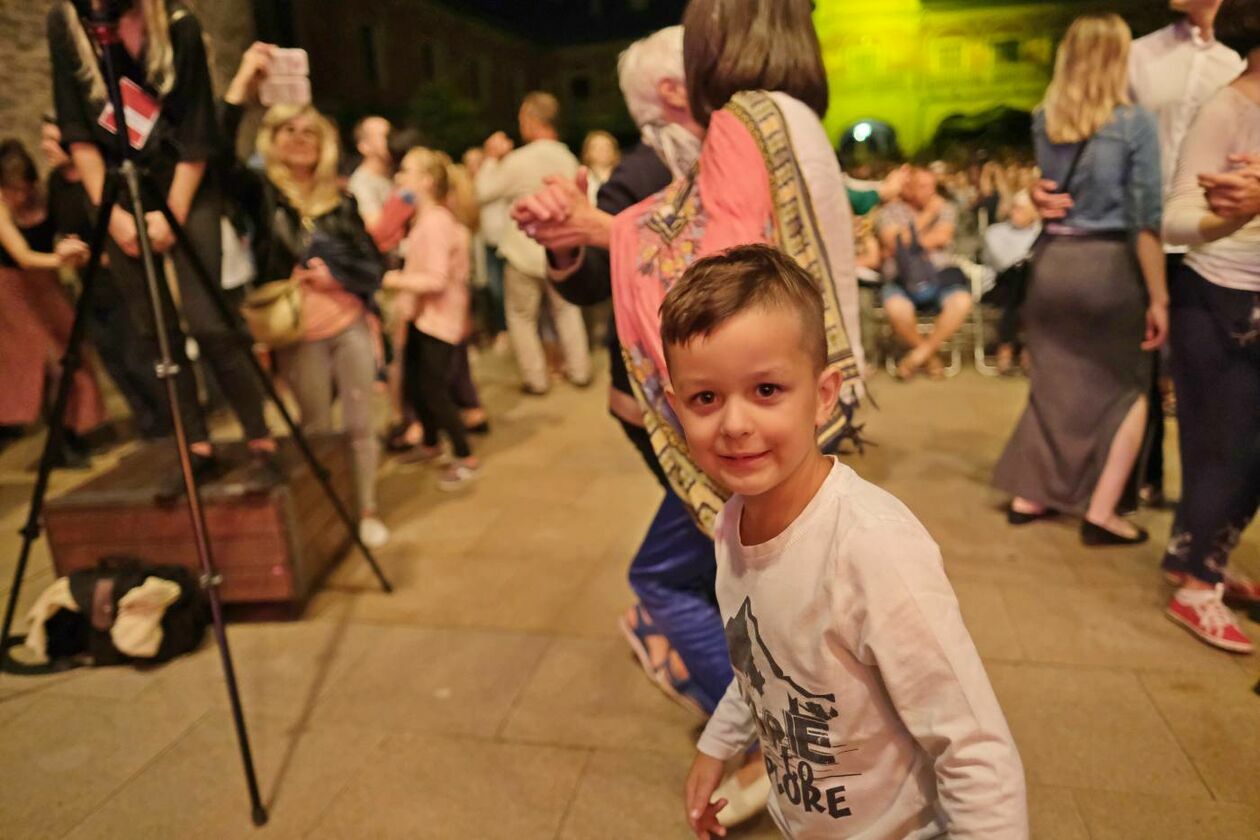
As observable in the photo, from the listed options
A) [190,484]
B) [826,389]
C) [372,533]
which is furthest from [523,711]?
[826,389]

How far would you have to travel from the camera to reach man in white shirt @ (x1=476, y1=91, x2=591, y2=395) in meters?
5.91

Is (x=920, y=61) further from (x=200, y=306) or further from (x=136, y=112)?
(x=136, y=112)

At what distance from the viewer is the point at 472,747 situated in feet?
7.32

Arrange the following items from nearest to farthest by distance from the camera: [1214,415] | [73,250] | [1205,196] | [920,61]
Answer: [1205,196]
[1214,415]
[73,250]
[920,61]

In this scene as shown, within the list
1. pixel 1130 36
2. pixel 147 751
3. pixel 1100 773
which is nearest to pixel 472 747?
pixel 147 751

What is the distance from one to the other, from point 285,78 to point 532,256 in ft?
10.8

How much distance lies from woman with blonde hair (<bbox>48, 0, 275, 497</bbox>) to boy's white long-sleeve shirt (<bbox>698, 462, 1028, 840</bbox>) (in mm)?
1819

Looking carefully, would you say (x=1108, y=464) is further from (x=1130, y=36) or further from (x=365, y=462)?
(x=365, y=462)

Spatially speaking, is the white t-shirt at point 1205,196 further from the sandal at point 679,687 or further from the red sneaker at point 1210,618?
the sandal at point 679,687

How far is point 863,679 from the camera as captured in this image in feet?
3.54

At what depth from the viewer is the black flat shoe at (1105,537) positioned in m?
3.20

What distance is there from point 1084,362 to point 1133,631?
42.7 inches

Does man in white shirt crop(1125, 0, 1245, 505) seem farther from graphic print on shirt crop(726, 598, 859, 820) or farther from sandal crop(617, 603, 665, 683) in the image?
graphic print on shirt crop(726, 598, 859, 820)

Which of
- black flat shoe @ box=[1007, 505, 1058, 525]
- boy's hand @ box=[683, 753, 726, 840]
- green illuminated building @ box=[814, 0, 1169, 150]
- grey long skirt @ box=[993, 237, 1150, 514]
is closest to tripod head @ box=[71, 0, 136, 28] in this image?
boy's hand @ box=[683, 753, 726, 840]
